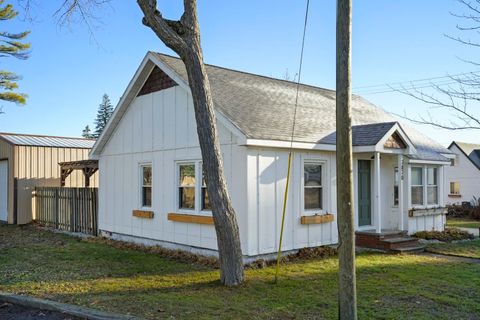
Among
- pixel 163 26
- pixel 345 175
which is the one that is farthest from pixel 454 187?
pixel 345 175

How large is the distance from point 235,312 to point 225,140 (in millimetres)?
5125

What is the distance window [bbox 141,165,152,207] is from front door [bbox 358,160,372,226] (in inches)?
257

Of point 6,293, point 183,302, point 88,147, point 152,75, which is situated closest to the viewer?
point 183,302

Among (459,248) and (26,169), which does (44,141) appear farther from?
(459,248)

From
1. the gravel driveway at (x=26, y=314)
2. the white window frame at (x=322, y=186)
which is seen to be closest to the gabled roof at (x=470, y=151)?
the white window frame at (x=322, y=186)

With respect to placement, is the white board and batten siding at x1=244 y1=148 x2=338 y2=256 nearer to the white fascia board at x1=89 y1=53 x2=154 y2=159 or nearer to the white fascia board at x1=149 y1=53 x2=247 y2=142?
the white fascia board at x1=149 y1=53 x2=247 y2=142

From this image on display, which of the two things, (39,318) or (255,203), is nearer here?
(39,318)

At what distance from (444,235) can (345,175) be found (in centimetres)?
1155

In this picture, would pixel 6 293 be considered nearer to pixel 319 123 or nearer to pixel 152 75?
pixel 152 75

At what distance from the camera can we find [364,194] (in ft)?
46.4

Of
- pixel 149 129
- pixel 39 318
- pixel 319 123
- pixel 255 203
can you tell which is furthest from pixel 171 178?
pixel 39 318

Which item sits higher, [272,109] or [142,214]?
[272,109]

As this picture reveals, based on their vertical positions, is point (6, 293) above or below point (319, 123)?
below

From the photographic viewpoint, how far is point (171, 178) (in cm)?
1286
